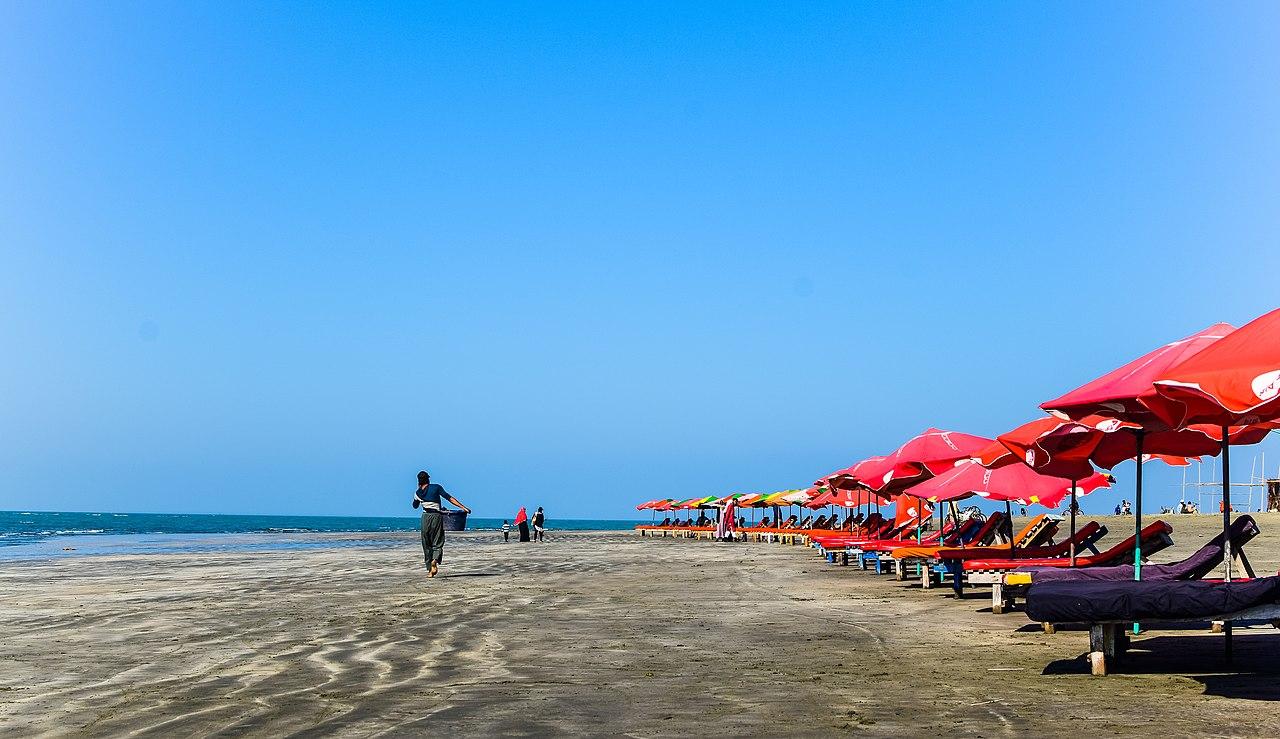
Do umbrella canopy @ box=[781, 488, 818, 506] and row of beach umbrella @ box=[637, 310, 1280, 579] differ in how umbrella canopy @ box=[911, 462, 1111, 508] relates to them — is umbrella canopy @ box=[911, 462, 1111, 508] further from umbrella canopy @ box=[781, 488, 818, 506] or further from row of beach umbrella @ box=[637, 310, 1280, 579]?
umbrella canopy @ box=[781, 488, 818, 506]

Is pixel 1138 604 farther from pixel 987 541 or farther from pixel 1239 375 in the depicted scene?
pixel 987 541

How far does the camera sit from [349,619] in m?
14.0

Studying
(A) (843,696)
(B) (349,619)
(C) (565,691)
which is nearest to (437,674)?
(C) (565,691)

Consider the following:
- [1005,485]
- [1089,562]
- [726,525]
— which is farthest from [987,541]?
[726,525]

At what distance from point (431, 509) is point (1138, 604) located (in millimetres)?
14629

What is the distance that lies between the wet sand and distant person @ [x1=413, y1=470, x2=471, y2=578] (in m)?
2.75

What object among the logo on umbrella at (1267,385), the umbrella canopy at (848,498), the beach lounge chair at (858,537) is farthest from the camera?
the umbrella canopy at (848,498)

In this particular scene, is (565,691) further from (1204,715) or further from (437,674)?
(1204,715)

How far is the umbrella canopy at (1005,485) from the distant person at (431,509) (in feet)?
25.0

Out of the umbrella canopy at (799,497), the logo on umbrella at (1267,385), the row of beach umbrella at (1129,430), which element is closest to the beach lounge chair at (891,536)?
the row of beach umbrella at (1129,430)

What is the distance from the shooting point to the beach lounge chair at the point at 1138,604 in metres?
8.43

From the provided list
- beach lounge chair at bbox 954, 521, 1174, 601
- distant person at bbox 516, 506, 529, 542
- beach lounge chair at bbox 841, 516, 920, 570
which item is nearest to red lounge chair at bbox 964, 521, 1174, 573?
beach lounge chair at bbox 954, 521, 1174, 601

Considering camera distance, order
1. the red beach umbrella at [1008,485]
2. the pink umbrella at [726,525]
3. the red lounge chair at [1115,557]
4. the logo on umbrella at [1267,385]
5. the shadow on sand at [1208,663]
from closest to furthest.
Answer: the logo on umbrella at [1267,385] < the shadow on sand at [1208,663] < the red lounge chair at [1115,557] < the red beach umbrella at [1008,485] < the pink umbrella at [726,525]

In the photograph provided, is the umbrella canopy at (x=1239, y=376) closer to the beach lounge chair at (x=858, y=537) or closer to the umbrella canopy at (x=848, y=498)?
the beach lounge chair at (x=858, y=537)
